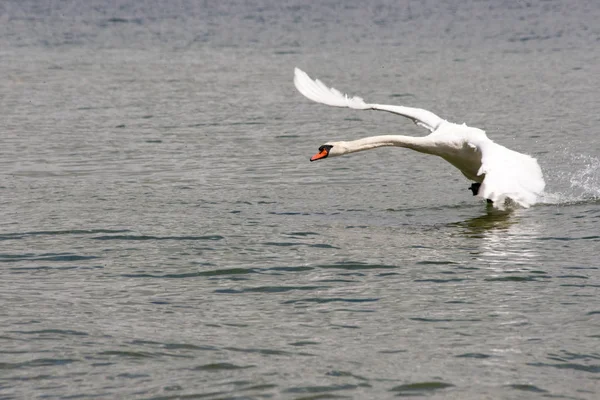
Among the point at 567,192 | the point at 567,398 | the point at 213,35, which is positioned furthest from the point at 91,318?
the point at 213,35

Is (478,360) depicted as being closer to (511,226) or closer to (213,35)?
(511,226)

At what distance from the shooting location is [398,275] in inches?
366

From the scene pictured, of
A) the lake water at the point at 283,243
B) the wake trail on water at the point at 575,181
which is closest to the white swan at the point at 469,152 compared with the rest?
the lake water at the point at 283,243

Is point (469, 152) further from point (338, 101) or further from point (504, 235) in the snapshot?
point (338, 101)

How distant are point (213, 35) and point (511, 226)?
2389 centimetres

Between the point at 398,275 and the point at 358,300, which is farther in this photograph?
the point at 398,275

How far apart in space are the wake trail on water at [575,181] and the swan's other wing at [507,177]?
154 centimetres

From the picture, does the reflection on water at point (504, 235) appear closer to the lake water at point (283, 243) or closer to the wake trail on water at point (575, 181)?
the lake water at point (283, 243)

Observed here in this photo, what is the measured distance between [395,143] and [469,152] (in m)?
0.77

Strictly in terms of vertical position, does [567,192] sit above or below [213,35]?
below

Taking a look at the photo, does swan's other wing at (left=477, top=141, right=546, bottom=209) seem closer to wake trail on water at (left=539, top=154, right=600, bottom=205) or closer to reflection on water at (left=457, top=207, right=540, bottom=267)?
reflection on water at (left=457, top=207, right=540, bottom=267)

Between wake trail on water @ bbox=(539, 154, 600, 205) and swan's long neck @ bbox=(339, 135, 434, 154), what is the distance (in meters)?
1.53

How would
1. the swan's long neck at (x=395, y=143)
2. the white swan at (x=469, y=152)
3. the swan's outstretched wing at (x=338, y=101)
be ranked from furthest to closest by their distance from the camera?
the swan's outstretched wing at (x=338, y=101) → the swan's long neck at (x=395, y=143) → the white swan at (x=469, y=152)

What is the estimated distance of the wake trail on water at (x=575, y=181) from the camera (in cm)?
1245
